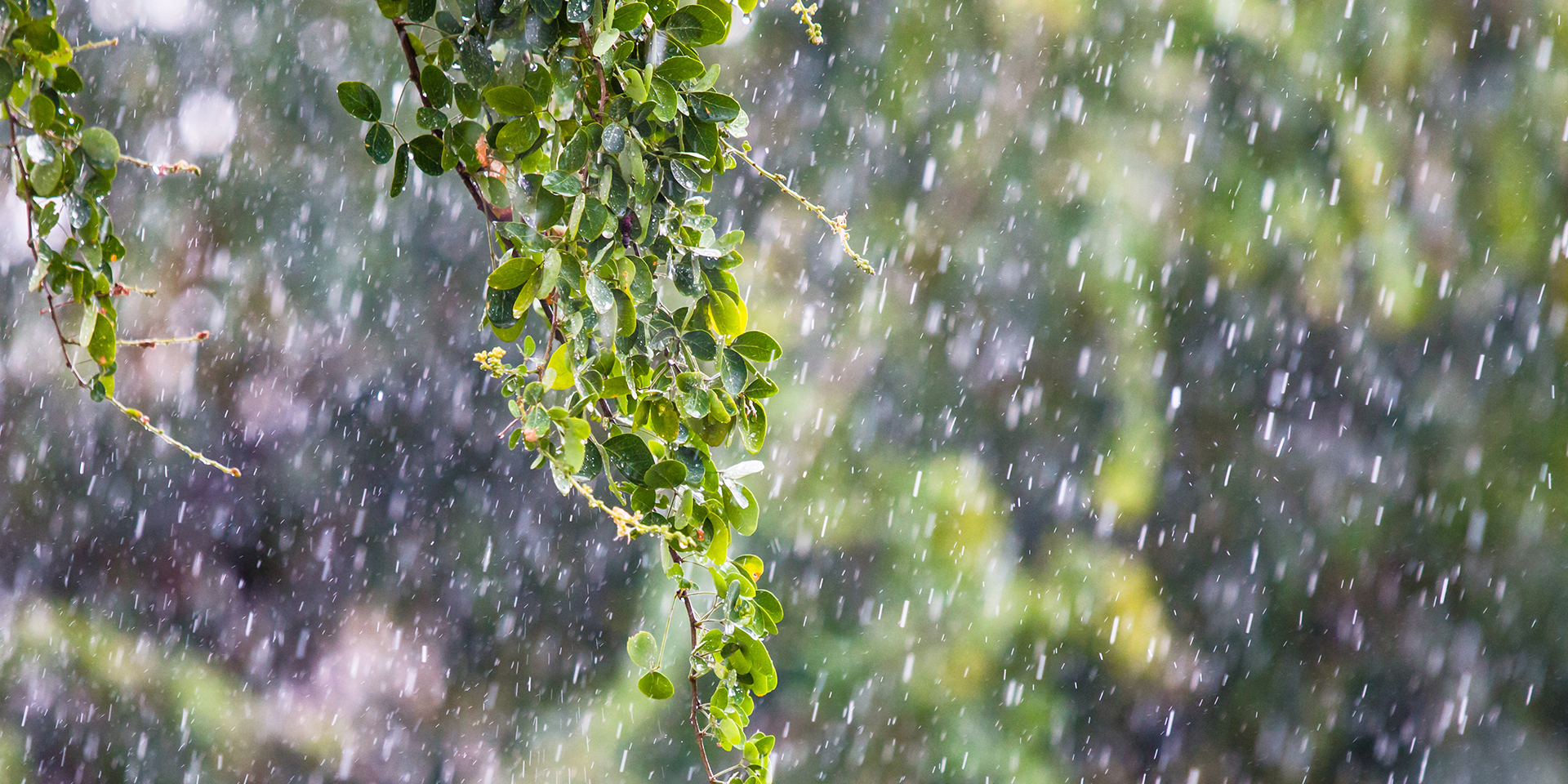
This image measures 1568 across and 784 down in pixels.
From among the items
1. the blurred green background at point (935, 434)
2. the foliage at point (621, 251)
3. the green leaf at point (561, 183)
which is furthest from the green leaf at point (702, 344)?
the blurred green background at point (935, 434)

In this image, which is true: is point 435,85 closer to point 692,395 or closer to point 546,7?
point 546,7

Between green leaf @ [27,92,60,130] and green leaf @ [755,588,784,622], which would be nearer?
green leaf @ [27,92,60,130]

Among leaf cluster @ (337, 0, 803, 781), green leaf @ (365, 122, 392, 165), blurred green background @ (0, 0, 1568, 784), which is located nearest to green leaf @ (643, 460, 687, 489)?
leaf cluster @ (337, 0, 803, 781)

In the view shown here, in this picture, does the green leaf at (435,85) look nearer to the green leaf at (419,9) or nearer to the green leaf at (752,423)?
the green leaf at (419,9)

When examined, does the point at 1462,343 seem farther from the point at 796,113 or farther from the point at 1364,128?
the point at 796,113

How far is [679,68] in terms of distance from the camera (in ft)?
1.68

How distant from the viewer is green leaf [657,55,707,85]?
0.51 meters

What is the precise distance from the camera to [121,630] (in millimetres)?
2863

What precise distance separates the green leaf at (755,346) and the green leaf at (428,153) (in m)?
0.17

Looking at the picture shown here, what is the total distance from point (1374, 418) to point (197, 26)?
3357 mm

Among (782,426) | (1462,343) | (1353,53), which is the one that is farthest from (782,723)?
(1353,53)

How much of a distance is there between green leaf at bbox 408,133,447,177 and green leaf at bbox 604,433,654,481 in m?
0.15

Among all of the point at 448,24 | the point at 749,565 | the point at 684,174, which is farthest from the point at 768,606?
the point at 448,24

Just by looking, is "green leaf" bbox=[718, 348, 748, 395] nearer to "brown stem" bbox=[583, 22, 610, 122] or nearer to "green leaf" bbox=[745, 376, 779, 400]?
"green leaf" bbox=[745, 376, 779, 400]
